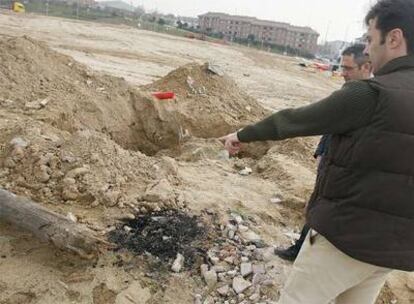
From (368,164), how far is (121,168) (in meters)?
2.97

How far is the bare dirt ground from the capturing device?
3311 mm

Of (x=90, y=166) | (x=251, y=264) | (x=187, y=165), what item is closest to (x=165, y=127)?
(x=187, y=165)

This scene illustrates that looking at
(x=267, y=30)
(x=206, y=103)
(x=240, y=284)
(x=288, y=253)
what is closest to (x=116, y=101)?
(x=206, y=103)

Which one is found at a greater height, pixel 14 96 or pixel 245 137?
pixel 245 137

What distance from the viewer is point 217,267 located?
3.53m

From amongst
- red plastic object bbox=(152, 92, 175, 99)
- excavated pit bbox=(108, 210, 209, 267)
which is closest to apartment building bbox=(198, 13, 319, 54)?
red plastic object bbox=(152, 92, 175, 99)

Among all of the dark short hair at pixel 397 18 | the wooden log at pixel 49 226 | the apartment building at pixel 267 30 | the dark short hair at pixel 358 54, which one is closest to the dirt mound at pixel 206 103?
the wooden log at pixel 49 226

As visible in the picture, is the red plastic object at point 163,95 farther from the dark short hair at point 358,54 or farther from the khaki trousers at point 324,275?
the khaki trousers at point 324,275

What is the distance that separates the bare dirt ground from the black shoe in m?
0.14

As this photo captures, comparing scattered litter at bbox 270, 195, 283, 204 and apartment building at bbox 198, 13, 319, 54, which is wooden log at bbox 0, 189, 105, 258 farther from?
apartment building at bbox 198, 13, 319, 54

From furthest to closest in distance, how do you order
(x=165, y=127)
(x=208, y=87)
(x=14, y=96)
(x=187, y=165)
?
(x=208, y=87) → (x=165, y=127) → (x=14, y=96) → (x=187, y=165)

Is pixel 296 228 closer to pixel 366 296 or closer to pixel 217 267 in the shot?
pixel 217 267

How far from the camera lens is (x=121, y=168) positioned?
14.5 feet

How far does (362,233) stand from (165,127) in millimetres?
6051
